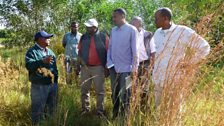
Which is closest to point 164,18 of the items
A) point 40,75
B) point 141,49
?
point 141,49

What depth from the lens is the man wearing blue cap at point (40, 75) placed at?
240 inches

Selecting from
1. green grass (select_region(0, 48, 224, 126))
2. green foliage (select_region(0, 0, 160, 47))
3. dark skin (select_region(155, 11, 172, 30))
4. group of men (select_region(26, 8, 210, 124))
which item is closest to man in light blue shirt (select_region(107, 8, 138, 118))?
group of men (select_region(26, 8, 210, 124))

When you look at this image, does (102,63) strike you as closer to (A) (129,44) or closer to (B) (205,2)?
(A) (129,44)

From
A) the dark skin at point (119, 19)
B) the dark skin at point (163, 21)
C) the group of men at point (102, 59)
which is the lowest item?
→ the group of men at point (102, 59)

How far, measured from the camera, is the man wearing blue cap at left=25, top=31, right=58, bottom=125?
240 inches

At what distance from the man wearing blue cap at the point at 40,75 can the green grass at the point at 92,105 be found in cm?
26

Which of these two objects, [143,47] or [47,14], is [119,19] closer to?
[143,47]

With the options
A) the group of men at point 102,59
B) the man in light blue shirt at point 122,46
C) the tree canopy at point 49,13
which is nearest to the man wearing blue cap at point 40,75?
the group of men at point 102,59

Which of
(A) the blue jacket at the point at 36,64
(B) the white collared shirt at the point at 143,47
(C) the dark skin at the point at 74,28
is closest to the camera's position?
(A) the blue jacket at the point at 36,64

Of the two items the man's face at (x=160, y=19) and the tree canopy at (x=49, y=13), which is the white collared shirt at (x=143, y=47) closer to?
the man's face at (x=160, y=19)

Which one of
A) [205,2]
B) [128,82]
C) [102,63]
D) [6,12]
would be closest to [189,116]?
[128,82]

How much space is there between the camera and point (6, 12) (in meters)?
12.8

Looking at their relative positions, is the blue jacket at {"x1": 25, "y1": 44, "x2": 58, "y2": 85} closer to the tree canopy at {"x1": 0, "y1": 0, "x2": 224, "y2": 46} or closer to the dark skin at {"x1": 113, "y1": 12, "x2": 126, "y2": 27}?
the dark skin at {"x1": 113, "y1": 12, "x2": 126, "y2": 27}

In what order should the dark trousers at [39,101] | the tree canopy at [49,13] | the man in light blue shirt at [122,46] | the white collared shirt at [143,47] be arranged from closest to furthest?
the dark trousers at [39,101] < the man in light blue shirt at [122,46] < the white collared shirt at [143,47] < the tree canopy at [49,13]
